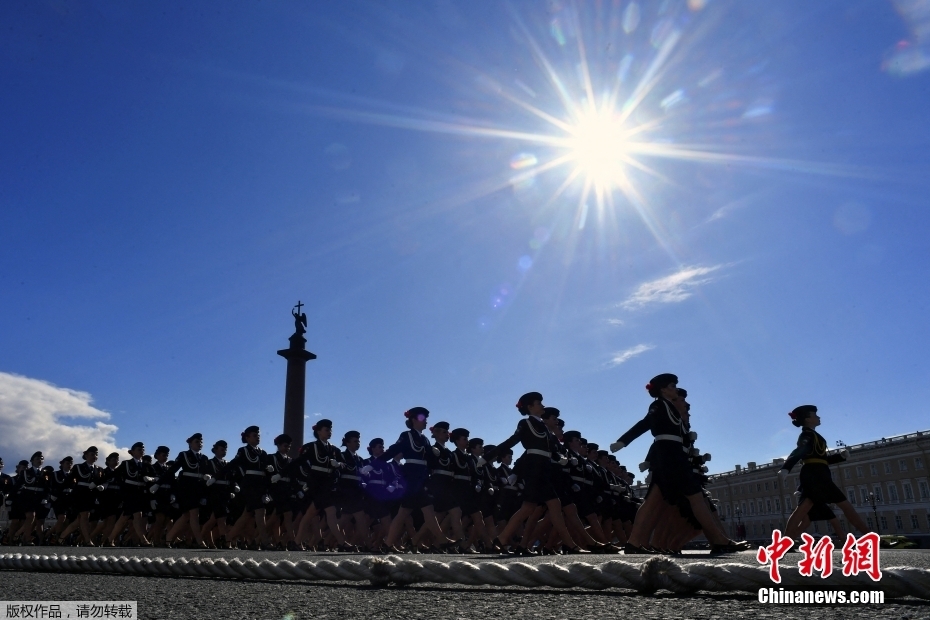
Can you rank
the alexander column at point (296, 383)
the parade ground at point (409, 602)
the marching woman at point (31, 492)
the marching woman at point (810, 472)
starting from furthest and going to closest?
the alexander column at point (296, 383)
the marching woman at point (31, 492)
the marching woman at point (810, 472)
the parade ground at point (409, 602)

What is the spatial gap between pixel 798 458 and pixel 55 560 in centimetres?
748

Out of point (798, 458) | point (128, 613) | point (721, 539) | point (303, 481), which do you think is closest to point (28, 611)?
point (128, 613)

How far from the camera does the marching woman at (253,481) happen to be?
1247cm

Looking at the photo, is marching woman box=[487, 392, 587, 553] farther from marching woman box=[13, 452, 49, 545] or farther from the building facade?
the building facade

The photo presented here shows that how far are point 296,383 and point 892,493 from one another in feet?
232

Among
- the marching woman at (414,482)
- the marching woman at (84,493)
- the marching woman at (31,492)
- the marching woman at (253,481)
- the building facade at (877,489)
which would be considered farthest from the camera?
the building facade at (877,489)

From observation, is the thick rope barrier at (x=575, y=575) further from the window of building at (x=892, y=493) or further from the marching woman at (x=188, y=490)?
the window of building at (x=892, y=493)

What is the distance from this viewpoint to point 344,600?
10.7 feet

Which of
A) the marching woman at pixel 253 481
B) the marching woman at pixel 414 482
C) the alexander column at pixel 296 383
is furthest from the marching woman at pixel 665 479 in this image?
the alexander column at pixel 296 383

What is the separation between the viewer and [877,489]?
74375 mm

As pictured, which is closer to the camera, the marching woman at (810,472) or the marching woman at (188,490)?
the marching woman at (810,472)

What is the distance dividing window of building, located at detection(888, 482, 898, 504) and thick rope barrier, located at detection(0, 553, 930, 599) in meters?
83.7

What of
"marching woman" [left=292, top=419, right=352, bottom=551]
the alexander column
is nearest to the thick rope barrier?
"marching woman" [left=292, top=419, right=352, bottom=551]

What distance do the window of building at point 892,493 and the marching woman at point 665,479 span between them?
79.1m
